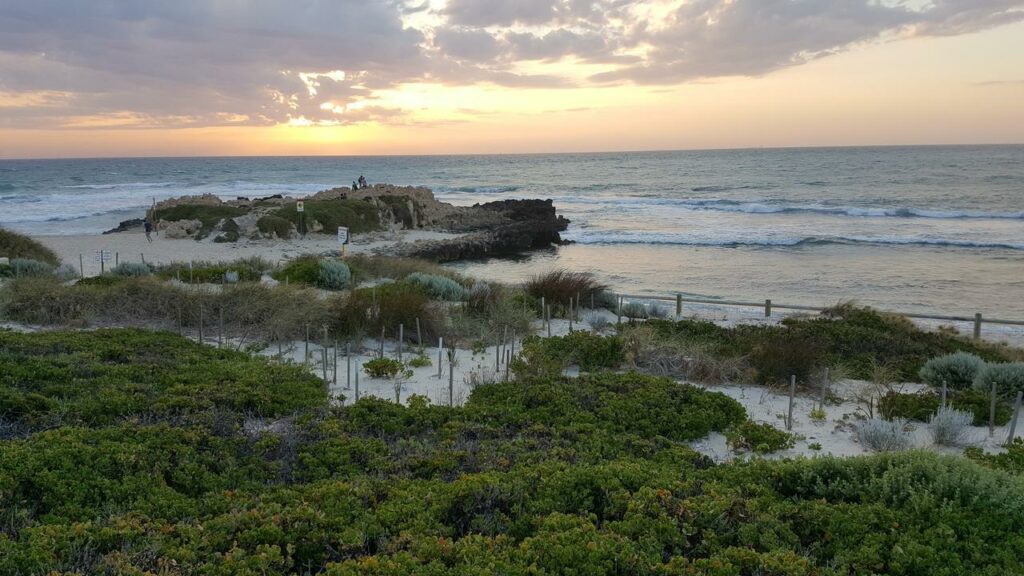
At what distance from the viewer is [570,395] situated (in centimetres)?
786

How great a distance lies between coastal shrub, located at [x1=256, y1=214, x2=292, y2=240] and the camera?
3189 centimetres

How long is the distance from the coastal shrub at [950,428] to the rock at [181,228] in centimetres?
3202

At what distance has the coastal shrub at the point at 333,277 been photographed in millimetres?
16469

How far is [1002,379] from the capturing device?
8.74 meters

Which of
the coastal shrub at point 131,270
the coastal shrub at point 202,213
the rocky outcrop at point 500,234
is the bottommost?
the rocky outcrop at point 500,234

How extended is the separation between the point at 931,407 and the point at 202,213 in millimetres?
33500

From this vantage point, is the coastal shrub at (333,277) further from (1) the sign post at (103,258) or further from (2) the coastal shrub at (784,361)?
(2) the coastal shrub at (784,361)

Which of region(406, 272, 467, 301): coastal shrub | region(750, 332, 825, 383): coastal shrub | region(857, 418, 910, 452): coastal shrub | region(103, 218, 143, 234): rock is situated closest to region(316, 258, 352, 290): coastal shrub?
region(406, 272, 467, 301): coastal shrub

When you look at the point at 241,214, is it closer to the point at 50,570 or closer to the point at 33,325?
the point at 33,325

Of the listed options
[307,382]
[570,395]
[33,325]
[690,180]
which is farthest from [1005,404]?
[690,180]

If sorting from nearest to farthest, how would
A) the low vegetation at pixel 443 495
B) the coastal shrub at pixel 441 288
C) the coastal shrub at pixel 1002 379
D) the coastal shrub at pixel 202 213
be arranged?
the low vegetation at pixel 443 495, the coastal shrub at pixel 1002 379, the coastal shrub at pixel 441 288, the coastal shrub at pixel 202 213

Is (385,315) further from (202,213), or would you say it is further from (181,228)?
(202,213)

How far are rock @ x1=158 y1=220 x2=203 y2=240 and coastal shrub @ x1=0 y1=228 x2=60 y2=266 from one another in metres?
9.20

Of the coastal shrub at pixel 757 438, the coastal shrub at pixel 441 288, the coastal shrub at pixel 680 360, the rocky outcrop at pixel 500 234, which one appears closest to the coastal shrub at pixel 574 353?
the coastal shrub at pixel 680 360
